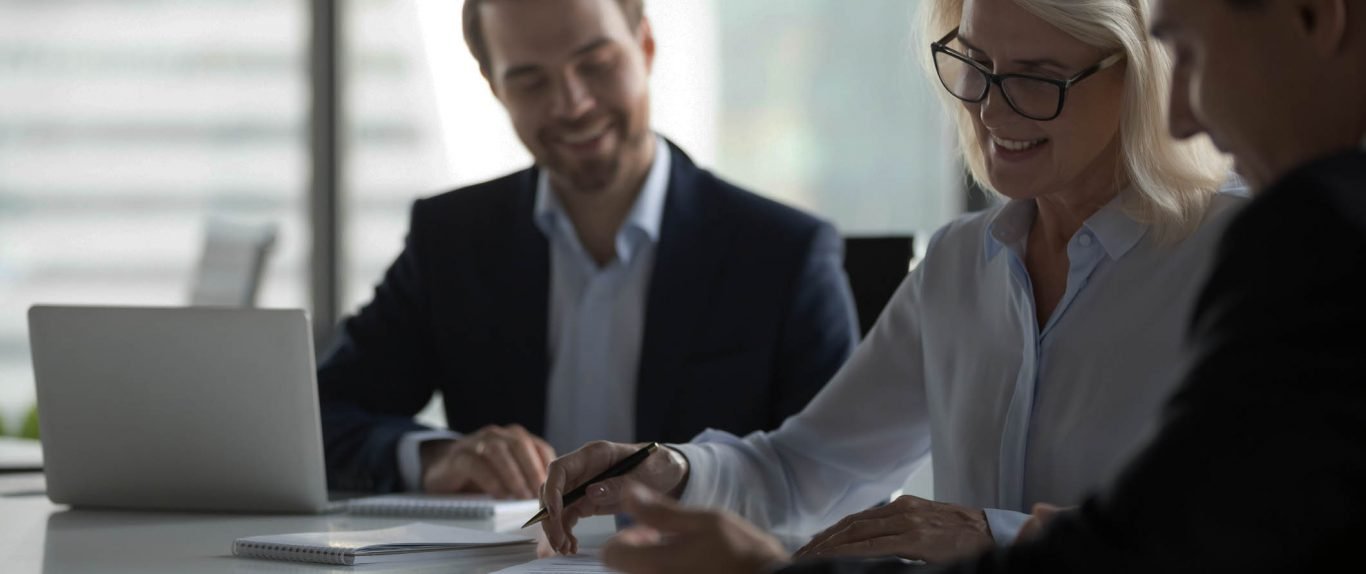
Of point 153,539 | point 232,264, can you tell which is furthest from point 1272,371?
point 232,264

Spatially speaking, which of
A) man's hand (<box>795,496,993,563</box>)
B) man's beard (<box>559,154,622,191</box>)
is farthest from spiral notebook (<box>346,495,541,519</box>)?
man's beard (<box>559,154,622,191</box>)

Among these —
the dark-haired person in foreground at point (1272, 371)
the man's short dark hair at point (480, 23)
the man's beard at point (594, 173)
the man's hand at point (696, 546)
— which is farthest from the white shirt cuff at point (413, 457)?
the dark-haired person in foreground at point (1272, 371)

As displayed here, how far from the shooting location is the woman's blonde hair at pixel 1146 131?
5.37ft

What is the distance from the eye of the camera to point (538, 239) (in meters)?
2.71

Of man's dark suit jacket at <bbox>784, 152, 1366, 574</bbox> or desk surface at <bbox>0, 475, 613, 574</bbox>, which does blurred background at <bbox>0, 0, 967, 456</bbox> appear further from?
man's dark suit jacket at <bbox>784, 152, 1366, 574</bbox>

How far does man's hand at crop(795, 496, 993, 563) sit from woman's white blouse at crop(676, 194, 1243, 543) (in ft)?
0.14

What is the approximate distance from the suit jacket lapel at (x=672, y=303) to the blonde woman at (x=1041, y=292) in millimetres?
642

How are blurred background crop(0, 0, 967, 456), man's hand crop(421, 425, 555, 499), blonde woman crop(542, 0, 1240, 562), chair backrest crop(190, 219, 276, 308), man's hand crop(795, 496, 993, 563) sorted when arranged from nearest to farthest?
man's hand crop(795, 496, 993, 563) → blonde woman crop(542, 0, 1240, 562) → man's hand crop(421, 425, 555, 499) → chair backrest crop(190, 219, 276, 308) → blurred background crop(0, 0, 967, 456)

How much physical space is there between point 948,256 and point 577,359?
95 centimetres

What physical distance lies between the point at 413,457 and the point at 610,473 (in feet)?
2.21

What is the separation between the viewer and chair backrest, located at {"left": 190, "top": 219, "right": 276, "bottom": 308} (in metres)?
3.53

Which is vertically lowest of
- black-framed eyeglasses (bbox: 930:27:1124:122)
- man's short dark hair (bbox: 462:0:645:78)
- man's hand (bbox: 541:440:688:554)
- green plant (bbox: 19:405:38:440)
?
green plant (bbox: 19:405:38:440)

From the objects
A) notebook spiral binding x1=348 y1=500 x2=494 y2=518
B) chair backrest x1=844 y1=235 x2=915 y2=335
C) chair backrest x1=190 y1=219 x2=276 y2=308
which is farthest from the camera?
chair backrest x1=190 y1=219 x2=276 y2=308

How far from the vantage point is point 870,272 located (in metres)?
2.68
